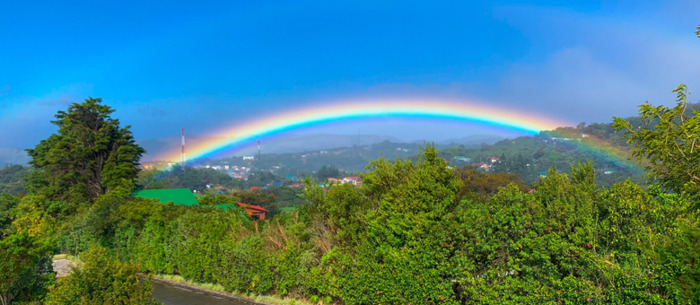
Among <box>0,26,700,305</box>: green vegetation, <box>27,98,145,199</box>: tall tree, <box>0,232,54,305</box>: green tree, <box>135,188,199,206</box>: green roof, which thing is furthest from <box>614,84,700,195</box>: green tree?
<box>27,98,145,199</box>: tall tree

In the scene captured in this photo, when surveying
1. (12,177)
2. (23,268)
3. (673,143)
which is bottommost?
(12,177)

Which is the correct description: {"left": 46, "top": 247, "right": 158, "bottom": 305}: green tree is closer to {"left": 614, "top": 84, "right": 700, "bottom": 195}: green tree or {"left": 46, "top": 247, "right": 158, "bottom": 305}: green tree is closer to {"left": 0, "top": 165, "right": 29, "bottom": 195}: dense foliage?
{"left": 614, "top": 84, "right": 700, "bottom": 195}: green tree

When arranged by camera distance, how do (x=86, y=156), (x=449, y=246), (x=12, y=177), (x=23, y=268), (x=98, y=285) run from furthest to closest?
(x=12, y=177) → (x=86, y=156) → (x=449, y=246) → (x=23, y=268) → (x=98, y=285)

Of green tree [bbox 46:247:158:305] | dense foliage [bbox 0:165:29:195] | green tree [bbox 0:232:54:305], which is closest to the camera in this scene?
green tree [bbox 46:247:158:305]

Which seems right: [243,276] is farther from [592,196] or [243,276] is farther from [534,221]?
[592,196]

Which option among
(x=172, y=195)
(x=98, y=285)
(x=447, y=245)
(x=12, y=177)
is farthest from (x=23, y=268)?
(x=12, y=177)

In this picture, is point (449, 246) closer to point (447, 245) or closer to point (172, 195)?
point (447, 245)
